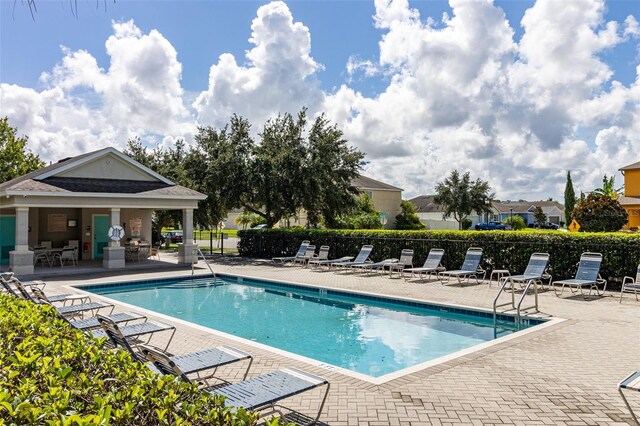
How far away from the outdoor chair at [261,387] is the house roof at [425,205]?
7297 centimetres

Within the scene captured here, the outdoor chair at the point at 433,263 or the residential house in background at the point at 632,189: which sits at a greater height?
the residential house in background at the point at 632,189

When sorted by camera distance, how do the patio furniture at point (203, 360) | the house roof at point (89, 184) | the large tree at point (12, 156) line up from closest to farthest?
the patio furniture at point (203, 360), the house roof at point (89, 184), the large tree at point (12, 156)

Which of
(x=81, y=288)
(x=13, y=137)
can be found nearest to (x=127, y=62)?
(x=81, y=288)

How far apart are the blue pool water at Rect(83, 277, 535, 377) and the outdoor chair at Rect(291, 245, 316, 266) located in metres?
5.23

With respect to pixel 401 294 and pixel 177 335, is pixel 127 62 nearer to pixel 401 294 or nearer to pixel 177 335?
pixel 177 335

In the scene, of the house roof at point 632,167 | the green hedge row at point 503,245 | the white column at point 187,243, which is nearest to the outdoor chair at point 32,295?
the white column at point 187,243

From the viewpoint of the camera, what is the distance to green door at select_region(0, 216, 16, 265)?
21375mm

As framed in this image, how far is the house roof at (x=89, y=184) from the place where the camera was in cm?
1854

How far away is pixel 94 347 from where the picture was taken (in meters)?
4.47

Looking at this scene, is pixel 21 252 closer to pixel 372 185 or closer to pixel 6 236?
pixel 6 236

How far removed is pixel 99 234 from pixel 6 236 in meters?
3.89

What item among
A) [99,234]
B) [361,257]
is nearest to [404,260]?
[361,257]

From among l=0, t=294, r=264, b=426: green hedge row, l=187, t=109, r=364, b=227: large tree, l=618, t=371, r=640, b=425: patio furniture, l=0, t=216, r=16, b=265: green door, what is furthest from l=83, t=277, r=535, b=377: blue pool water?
l=187, t=109, r=364, b=227: large tree

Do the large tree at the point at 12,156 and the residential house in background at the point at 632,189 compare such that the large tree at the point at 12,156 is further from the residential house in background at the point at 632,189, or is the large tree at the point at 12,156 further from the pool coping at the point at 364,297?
the residential house in background at the point at 632,189
